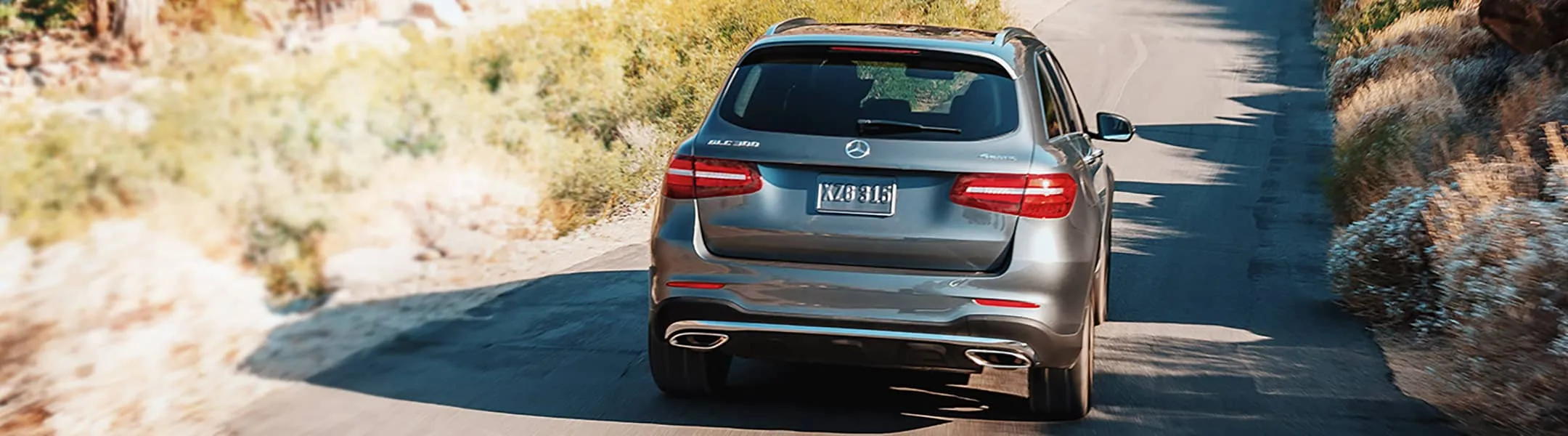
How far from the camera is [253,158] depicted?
36.0 ft

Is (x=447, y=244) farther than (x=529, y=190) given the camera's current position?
No

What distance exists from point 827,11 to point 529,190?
31.7 feet

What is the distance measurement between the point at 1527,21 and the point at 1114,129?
35.1 ft

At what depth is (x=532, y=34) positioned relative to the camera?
645 inches

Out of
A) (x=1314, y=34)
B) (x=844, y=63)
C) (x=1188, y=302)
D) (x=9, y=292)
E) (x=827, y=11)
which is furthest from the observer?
(x=1314, y=34)

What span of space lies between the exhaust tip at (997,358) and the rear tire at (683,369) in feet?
3.73

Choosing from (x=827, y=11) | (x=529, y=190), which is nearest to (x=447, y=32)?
(x=529, y=190)

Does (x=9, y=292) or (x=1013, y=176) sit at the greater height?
(x=1013, y=176)

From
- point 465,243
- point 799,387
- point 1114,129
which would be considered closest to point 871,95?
point 799,387

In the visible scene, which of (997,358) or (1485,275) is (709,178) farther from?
(1485,275)

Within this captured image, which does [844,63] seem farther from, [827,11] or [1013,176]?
[827,11]

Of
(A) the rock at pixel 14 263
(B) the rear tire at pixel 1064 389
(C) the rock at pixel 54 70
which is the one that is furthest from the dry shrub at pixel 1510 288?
(C) the rock at pixel 54 70

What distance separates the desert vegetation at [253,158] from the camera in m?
7.30

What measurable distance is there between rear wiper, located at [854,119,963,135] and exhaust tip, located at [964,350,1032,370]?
80cm
